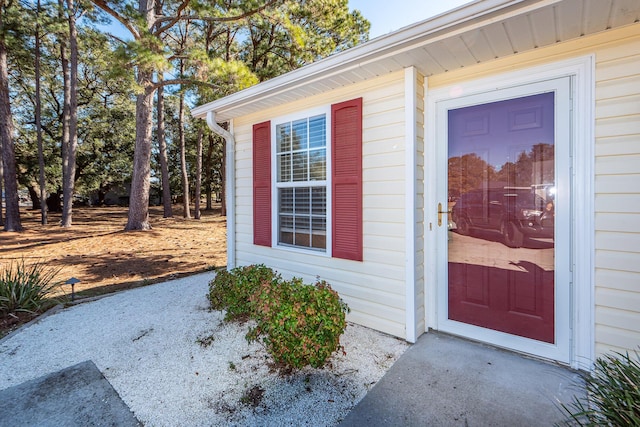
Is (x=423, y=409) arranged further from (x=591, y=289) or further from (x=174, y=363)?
(x=174, y=363)

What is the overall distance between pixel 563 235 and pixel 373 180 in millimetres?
1498

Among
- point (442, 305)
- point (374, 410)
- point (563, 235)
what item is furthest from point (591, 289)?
point (374, 410)

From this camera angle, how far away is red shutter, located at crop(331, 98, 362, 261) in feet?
9.48

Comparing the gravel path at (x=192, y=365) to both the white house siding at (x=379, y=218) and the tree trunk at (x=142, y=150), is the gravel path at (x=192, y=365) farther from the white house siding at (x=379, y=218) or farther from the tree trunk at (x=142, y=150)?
the tree trunk at (x=142, y=150)

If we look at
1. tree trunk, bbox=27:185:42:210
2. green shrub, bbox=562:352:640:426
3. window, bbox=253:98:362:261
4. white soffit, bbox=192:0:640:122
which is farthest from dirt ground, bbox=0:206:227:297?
tree trunk, bbox=27:185:42:210

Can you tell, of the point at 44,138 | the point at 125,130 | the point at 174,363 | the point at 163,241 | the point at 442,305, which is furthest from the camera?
the point at 125,130

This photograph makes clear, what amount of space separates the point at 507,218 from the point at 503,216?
0.10 feet

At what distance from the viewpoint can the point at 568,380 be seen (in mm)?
1995

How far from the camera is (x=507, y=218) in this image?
2375 millimetres

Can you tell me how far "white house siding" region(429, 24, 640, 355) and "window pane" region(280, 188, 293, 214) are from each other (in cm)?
274

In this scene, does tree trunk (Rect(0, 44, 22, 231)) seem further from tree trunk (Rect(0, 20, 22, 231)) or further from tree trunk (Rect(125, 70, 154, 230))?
tree trunk (Rect(125, 70, 154, 230))

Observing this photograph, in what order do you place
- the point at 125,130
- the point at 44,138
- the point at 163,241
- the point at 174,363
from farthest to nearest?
the point at 125,130 < the point at 44,138 < the point at 163,241 < the point at 174,363

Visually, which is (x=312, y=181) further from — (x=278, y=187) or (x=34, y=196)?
(x=34, y=196)

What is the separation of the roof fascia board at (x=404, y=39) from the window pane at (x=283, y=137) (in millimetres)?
434
